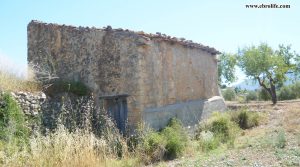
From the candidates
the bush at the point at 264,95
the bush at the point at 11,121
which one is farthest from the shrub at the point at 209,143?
the bush at the point at 264,95

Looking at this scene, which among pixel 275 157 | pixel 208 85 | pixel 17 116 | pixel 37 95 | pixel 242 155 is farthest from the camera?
pixel 208 85

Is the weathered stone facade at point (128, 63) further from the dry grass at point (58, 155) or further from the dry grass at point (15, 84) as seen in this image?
the dry grass at point (58, 155)

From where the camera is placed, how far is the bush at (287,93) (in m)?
34.2

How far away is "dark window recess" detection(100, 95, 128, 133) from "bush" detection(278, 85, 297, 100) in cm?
2615

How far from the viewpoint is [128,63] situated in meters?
11.9

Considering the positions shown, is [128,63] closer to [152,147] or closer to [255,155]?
[152,147]

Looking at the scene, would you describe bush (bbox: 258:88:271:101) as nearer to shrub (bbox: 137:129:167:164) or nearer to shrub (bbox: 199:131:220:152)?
shrub (bbox: 199:131:220:152)

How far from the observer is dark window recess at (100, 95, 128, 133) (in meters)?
12.1

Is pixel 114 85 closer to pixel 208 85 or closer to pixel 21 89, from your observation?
pixel 21 89

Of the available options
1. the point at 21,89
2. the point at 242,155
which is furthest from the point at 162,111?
the point at 21,89

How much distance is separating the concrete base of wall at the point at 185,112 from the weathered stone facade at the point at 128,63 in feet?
0.18

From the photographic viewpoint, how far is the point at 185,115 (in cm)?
1422

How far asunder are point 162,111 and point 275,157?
15.6 ft

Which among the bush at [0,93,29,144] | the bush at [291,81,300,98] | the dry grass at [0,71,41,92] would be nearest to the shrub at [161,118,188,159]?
the bush at [0,93,29,144]
